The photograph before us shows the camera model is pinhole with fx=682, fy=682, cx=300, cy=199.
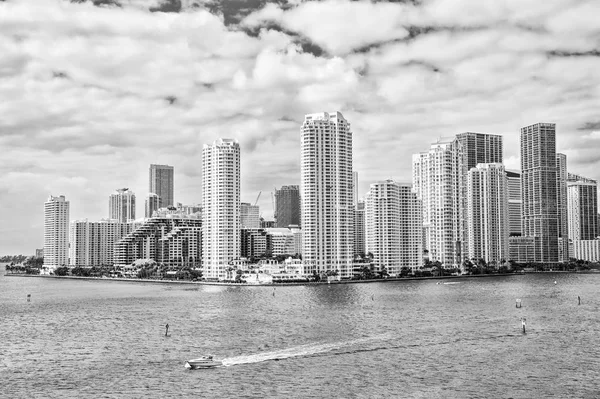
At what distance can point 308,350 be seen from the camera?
244 ft

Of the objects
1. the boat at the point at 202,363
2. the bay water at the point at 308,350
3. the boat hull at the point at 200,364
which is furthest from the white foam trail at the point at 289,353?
the boat hull at the point at 200,364

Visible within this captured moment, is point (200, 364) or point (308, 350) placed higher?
point (200, 364)

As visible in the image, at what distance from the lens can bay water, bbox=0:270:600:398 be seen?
190ft

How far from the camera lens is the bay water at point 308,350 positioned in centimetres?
5794

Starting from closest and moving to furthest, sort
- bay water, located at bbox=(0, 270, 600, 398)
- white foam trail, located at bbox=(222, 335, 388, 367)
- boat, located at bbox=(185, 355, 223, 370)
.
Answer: bay water, located at bbox=(0, 270, 600, 398), boat, located at bbox=(185, 355, 223, 370), white foam trail, located at bbox=(222, 335, 388, 367)

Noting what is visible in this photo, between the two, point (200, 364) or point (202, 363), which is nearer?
point (200, 364)

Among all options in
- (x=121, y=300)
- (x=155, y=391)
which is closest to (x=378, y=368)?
(x=155, y=391)

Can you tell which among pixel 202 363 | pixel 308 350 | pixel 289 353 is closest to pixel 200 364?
pixel 202 363

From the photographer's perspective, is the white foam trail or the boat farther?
the white foam trail

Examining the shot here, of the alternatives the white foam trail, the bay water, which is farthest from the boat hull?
the white foam trail

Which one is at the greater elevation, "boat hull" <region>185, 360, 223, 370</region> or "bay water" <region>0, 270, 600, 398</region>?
"boat hull" <region>185, 360, 223, 370</region>

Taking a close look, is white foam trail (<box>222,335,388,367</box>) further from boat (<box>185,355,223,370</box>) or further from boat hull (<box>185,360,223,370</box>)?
boat hull (<box>185,360,223,370</box>)

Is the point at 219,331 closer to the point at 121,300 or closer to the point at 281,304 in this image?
the point at 281,304

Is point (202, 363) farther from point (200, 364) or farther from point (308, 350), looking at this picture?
point (308, 350)
